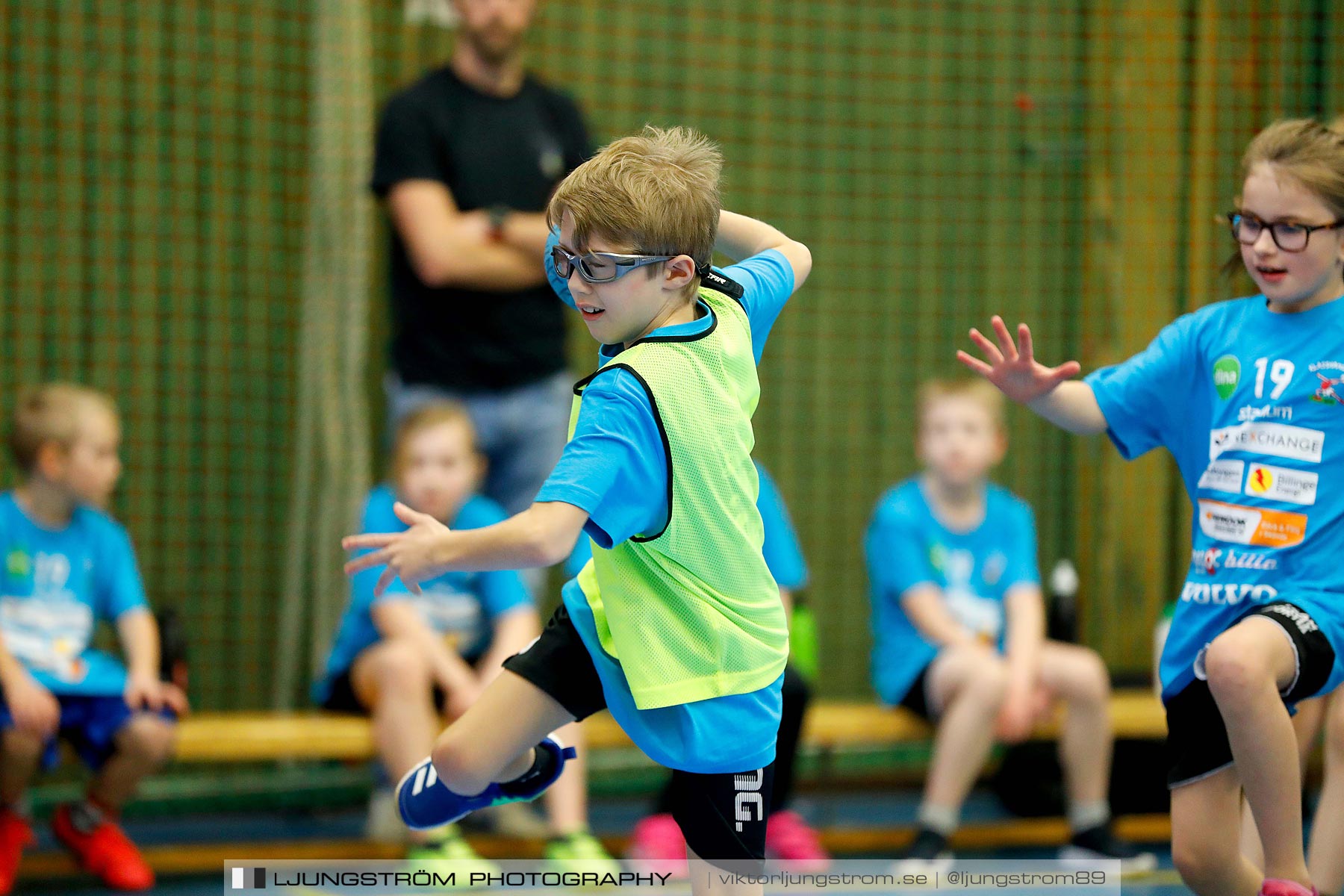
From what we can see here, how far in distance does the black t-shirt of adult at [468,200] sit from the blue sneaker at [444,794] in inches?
55.8

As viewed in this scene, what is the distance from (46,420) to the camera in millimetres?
3428

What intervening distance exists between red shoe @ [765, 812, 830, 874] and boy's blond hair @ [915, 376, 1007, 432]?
1141mm

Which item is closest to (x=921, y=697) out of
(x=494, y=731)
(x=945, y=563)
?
(x=945, y=563)

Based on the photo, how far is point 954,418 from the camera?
3.90 meters

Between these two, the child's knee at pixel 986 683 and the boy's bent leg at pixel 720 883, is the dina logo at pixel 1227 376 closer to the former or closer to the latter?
the boy's bent leg at pixel 720 883

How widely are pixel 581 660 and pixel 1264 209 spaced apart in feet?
4.40

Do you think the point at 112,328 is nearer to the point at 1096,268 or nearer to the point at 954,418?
the point at 954,418

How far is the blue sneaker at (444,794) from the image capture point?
2324 mm

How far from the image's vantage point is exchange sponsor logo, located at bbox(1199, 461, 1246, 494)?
96.3 inches

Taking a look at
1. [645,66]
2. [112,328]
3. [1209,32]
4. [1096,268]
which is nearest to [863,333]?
[1096,268]

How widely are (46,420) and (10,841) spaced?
966 millimetres

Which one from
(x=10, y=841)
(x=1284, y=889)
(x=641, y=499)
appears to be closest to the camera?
(x=641, y=499)

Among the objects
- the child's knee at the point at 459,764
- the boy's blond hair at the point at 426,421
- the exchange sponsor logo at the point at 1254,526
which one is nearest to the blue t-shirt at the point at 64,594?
the boy's blond hair at the point at 426,421

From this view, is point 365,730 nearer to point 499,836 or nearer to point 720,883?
point 499,836
